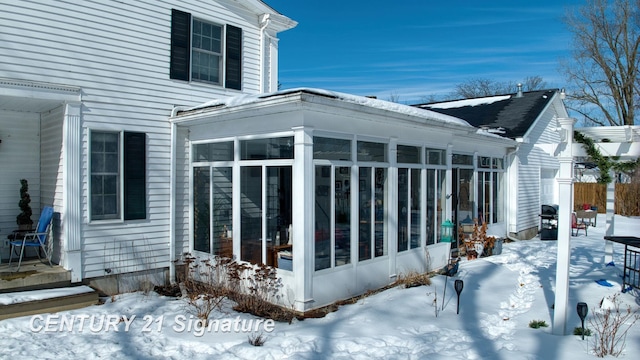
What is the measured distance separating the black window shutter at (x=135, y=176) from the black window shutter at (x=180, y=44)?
136 cm

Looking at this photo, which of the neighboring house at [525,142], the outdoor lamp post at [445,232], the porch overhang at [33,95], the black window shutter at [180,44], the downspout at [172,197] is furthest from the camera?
the neighboring house at [525,142]

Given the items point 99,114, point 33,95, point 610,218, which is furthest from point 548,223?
point 33,95

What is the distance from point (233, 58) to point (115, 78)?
239 centimetres

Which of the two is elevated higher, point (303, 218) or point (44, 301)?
point (303, 218)

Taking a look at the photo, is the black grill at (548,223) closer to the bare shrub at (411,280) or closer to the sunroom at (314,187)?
the sunroom at (314,187)

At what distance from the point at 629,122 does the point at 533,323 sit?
A: 23.2 meters

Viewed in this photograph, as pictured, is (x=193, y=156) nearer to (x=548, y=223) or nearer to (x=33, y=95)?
(x=33, y=95)

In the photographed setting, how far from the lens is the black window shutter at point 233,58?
8.84 meters

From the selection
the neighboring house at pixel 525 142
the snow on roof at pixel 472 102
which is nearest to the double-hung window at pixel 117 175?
the neighboring house at pixel 525 142

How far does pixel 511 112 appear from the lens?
14703 millimetres

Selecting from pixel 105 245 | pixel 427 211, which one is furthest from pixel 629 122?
pixel 105 245

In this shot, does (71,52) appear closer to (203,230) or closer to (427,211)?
(203,230)

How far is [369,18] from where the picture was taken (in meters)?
18.4

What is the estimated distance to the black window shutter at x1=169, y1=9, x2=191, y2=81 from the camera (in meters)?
8.05
